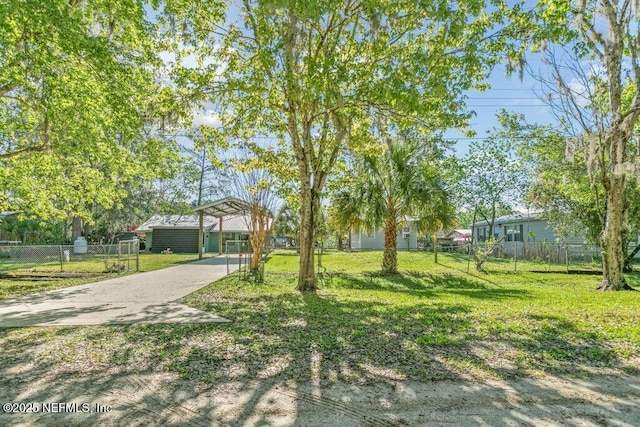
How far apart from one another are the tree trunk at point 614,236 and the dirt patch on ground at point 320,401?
28.0 ft

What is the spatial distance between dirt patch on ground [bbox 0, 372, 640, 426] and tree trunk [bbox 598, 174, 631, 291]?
28.0 ft

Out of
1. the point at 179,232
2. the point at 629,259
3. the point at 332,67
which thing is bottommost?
the point at 629,259

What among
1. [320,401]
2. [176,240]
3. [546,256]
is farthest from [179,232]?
[320,401]

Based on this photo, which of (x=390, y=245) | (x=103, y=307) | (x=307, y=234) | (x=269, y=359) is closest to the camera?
(x=269, y=359)

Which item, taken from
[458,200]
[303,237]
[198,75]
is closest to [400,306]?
[303,237]

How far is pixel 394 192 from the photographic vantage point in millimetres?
13266

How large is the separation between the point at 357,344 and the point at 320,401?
1.47 metres

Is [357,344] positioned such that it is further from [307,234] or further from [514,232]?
[514,232]

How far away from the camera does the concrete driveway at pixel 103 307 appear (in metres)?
5.61

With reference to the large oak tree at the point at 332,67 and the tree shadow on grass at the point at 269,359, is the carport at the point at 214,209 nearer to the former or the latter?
the large oak tree at the point at 332,67

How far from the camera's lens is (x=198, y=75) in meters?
8.12

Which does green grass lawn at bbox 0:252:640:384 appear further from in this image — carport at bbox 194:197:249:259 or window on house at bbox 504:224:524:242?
window on house at bbox 504:224:524:242

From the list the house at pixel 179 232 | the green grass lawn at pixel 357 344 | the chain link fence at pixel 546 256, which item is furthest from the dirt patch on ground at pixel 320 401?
the house at pixel 179 232

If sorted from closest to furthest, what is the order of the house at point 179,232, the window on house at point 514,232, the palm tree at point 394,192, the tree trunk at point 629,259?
1. the palm tree at point 394,192
2. the tree trunk at point 629,259
3. the window on house at point 514,232
4. the house at point 179,232
